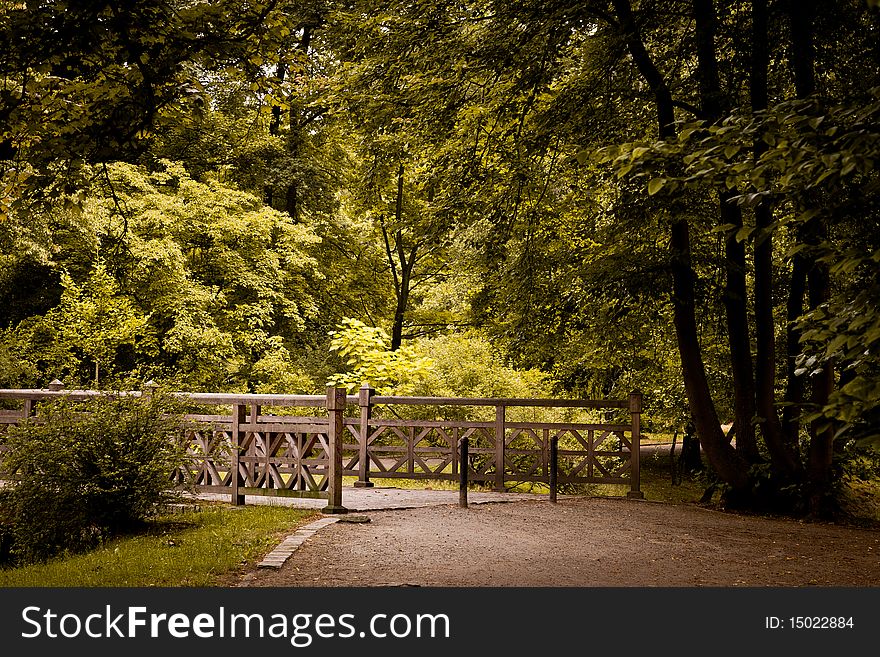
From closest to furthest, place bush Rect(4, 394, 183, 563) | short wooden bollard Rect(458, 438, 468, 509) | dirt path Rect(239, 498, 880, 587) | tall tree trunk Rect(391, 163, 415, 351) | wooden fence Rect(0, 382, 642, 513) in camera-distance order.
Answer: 1. dirt path Rect(239, 498, 880, 587)
2. bush Rect(4, 394, 183, 563)
3. wooden fence Rect(0, 382, 642, 513)
4. short wooden bollard Rect(458, 438, 468, 509)
5. tall tree trunk Rect(391, 163, 415, 351)

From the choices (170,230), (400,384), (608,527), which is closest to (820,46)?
(608,527)

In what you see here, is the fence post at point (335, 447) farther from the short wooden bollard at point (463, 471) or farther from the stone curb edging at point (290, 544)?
the short wooden bollard at point (463, 471)

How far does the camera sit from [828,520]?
11172 millimetres

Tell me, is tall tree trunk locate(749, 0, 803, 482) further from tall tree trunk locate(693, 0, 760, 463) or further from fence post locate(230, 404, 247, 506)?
fence post locate(230, 404, 247, 506)

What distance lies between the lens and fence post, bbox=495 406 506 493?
12.7m

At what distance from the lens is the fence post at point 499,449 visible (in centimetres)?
1268

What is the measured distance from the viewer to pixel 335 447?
9.97m

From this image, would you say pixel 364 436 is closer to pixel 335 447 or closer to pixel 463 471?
pixel 463 471

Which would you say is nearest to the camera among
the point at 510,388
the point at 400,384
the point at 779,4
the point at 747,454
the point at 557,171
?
the point at 779,4

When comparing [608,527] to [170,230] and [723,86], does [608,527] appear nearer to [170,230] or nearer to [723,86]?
[723,86]

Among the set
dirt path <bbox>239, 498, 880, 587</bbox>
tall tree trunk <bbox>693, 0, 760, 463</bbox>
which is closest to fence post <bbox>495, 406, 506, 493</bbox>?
dirt path <bbox>239, 498, 880, 587</bbox>

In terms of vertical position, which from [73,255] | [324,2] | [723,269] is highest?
[324,2]

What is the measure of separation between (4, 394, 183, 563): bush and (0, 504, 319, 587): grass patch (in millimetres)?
451

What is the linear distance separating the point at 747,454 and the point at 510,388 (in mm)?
4789
